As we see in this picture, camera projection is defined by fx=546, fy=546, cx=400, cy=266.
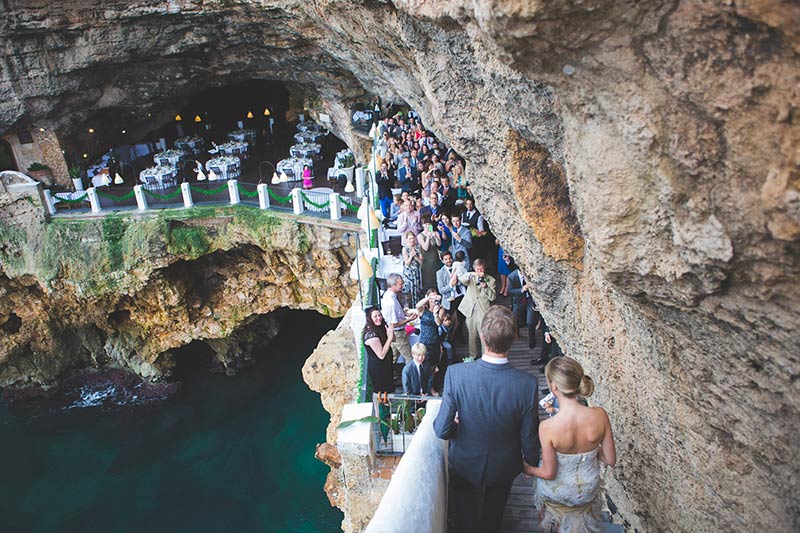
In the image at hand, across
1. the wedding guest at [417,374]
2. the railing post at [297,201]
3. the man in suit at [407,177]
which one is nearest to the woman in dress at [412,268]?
the wedding guest at [417,374]

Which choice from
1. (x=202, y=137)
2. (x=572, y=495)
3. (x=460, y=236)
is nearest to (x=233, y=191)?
(x=202, y=137)

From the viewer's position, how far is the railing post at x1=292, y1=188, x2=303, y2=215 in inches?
555

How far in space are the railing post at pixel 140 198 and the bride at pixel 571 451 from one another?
564 inches

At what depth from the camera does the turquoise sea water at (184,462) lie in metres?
13.8

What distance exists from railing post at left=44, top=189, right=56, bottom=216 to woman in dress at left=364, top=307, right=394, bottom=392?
1309 cm

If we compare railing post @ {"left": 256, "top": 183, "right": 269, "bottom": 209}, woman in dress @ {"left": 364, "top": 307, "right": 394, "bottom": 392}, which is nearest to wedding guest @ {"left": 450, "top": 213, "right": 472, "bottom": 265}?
woman in dress @ {"left": 364, "top": 307, "right": 394, "bottom": 392}

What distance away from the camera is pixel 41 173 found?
1616 centimetres

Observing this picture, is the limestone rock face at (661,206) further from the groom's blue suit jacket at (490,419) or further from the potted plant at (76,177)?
the potted plant at (76,177)

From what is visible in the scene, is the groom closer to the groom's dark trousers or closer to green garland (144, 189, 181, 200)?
the groom's dark trousers

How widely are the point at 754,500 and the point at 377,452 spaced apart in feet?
11.9

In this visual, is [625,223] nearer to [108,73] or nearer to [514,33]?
[514,33]

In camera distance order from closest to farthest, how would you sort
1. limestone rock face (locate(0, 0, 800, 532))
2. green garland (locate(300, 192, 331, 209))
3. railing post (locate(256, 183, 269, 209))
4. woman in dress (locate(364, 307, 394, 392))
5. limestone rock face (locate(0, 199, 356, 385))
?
limestone rock face (locate(0, 0, 800, 532)) → woman in dress (locate(364, 307, 394, 392)) → green garland (locate(300, 192, 331, 209)) → railing post (locate(256, 183, 269, 209)) → limestone rock face (locate(0, 199, 356, 385))

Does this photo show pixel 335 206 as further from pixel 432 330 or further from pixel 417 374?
pixel 417 374

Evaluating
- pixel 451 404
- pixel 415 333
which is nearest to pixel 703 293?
pixel 451 404
